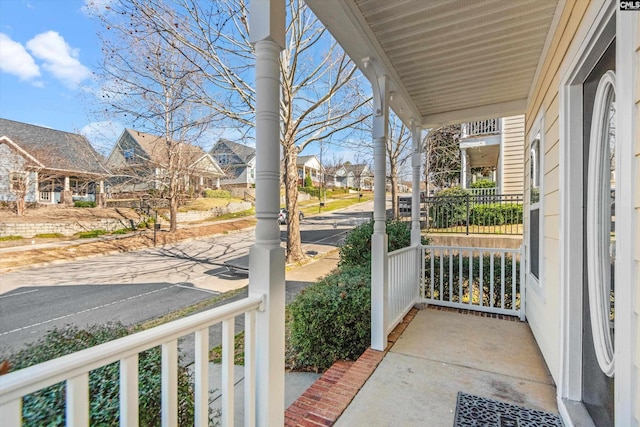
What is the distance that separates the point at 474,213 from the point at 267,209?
361 inches

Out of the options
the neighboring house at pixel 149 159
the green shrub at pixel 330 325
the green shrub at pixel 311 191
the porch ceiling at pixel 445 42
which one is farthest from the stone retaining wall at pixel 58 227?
the green shrub at pixel 311 191

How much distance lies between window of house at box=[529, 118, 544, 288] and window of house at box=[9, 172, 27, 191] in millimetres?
17339

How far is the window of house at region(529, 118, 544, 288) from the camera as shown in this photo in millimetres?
2828

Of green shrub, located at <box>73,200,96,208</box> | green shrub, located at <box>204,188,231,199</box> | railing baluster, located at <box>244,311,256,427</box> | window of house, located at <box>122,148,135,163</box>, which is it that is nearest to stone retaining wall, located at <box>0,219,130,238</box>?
green shrub, located at <box>73,200,96,208</box>

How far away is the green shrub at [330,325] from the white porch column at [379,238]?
0.19 m

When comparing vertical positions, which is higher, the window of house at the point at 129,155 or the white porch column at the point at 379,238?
the window of house at the point at 129,155

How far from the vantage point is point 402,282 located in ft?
12.2

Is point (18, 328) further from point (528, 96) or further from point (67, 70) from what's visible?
point (528, 96)

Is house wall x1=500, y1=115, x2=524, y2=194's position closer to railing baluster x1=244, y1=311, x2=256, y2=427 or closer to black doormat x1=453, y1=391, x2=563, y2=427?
black doormat x1=453, y1=391, x2=563, y2=427

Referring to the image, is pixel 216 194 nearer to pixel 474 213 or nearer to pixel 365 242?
pixel 474 213

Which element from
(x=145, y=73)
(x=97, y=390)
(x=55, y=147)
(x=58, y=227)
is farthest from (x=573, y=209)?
(x=55, y=147)

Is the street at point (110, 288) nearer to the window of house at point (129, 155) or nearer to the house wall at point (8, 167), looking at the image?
the window of house at point (129, 155)

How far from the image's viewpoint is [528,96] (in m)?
3.78

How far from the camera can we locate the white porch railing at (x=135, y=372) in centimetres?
73
